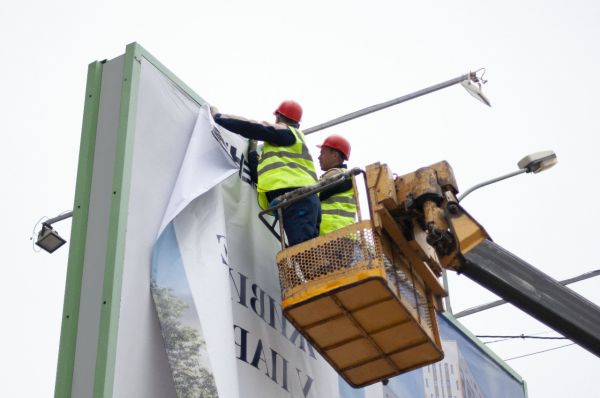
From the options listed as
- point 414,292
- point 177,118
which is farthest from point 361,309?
point 177,118

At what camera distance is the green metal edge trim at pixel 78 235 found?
8633mm

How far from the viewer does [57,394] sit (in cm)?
851

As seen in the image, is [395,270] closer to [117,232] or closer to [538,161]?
[117,232]

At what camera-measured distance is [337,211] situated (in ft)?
36.8

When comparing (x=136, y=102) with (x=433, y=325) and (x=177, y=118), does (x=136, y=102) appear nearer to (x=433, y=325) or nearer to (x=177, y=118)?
(x=177, y=118)

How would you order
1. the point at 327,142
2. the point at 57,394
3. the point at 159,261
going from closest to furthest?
the point at 57,394, the point at 159,261, the point at 327,142

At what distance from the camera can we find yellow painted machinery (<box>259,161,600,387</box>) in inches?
376

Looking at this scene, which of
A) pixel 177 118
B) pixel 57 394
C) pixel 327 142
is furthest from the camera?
pixel 327 142

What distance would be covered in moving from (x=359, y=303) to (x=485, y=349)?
7.05m

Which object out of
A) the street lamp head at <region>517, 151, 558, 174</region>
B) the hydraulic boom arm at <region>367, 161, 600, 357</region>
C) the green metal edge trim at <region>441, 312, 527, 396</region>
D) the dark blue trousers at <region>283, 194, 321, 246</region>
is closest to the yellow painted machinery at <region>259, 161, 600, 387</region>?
the hydraulic boom arm at <region>367, 161, 600, 357</region>

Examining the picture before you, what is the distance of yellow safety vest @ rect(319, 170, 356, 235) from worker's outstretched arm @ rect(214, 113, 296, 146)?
795 mm

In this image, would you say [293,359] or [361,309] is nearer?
[361,309]

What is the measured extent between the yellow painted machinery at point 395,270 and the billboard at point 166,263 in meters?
0.58

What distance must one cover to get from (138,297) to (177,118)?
2.23m
